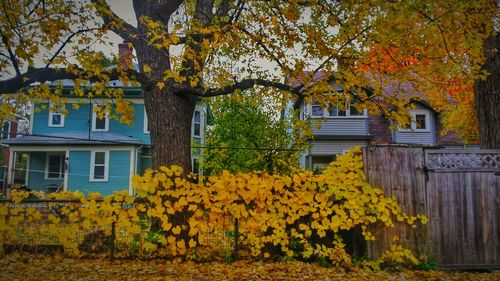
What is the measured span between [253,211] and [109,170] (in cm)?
1580

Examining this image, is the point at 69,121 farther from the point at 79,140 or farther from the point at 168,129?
the point at 168,129

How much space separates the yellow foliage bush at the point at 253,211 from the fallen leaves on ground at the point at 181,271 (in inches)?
10.3

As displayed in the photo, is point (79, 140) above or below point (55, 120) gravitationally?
below

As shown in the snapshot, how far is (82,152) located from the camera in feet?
64.2

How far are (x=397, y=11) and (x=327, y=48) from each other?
73.7 inches

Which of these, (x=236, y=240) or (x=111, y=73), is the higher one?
(x=111, y=73)

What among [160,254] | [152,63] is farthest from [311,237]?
[152,63]

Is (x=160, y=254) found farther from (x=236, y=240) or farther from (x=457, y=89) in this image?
(x=457, y=89)

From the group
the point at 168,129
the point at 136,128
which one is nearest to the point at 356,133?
the point at 136,128

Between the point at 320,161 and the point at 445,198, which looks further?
the point at 320,161

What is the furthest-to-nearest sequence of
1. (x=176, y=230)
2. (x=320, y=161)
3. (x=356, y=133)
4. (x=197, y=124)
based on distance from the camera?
(x=197, y=124) < (x=320, y=161) < (x=356, y=133) < (x=176, y=230)

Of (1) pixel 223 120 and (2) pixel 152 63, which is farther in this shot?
(1) pixel 223 120

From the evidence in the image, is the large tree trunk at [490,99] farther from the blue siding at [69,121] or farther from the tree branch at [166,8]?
the blue siding at [69,121]

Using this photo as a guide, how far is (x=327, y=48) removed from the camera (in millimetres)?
8188
